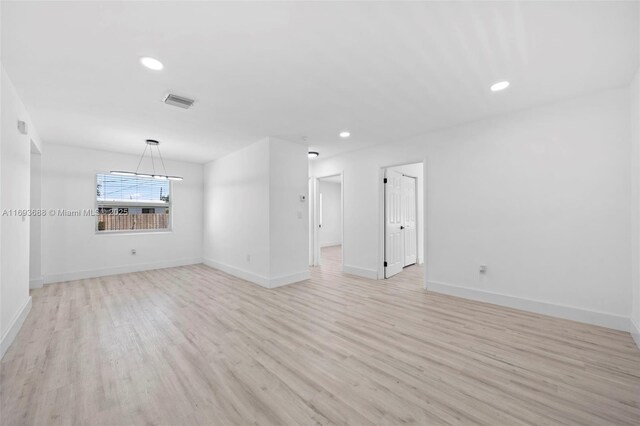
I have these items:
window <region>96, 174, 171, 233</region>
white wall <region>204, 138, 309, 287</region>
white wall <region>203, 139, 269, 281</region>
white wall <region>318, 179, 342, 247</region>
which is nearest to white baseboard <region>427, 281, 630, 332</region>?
white wall <region>204, 138, 309, 287</region>

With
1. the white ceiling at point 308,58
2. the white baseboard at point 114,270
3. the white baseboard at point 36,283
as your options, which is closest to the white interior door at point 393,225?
the white ceiling at point 308,58

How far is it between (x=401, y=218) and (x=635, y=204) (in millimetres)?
3380

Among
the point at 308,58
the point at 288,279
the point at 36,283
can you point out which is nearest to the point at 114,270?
the point at 36,283

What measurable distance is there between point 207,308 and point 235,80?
2926 mm

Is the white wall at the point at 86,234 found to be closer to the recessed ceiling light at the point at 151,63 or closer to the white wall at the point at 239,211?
the white wall at the point at 239,211

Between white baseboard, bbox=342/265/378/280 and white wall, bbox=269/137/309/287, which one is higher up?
white wall, bbox=269/137/309/287

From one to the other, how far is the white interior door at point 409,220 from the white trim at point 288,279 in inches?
98.4

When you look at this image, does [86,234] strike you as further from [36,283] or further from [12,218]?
[12,218]

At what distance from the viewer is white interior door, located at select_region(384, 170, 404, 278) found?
5.12 m

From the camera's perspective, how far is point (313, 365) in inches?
84.8

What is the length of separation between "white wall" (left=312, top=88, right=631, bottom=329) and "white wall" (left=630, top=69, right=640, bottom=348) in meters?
0.10

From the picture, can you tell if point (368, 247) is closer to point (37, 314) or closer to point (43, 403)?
point (43, 403)

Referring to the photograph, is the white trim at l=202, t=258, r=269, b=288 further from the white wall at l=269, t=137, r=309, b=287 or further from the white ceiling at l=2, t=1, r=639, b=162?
the white ceiling at l=2, t=1, r=639, b=162

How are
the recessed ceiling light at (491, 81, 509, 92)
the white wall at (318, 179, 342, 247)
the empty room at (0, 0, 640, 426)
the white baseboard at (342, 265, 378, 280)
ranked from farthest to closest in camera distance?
the white wall at (318, 179, 342, 247) < the white baseboard at (342, 265, 378, 280) < the recessed ceiling light at (491, 81, 509, 92) < the empty room at (0, 0, 640, 426)
